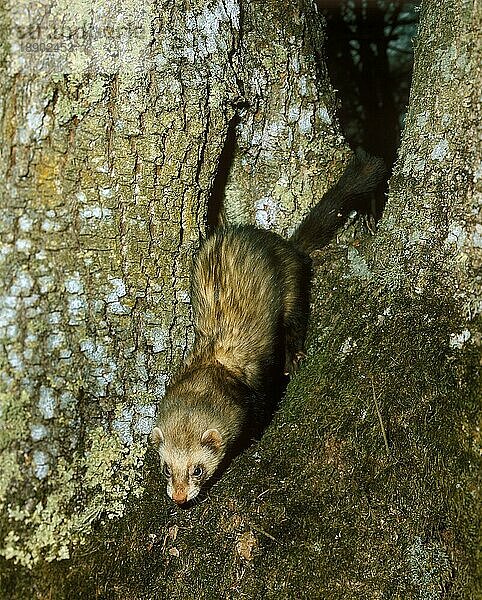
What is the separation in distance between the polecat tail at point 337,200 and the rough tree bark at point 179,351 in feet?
0.93

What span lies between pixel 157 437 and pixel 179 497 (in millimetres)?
208

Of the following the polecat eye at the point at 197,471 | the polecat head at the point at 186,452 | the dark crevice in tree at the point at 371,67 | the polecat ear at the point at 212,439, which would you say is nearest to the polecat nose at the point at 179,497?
the polecat head at the point at 186,452

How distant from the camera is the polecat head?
2.30 metres

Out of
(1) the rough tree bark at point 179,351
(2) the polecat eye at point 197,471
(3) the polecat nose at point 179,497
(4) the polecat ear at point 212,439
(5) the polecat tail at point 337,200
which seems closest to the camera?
(1) the rough tree bark at point 179,351

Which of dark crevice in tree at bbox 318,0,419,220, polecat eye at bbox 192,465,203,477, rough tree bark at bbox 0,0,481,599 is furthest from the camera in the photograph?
dark crevice in tree at bbox 318,0,419,220

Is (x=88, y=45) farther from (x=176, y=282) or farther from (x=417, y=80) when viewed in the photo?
(x=417, y=80)

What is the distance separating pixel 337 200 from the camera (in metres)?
2.63

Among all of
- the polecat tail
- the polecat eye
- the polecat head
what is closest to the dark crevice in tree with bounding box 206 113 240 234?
the polecat tail

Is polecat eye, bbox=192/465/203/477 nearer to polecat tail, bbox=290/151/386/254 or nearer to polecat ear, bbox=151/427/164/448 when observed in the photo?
polecat ear, bbox=151/427/164/448

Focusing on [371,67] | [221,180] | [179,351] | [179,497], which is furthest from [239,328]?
[371,67]

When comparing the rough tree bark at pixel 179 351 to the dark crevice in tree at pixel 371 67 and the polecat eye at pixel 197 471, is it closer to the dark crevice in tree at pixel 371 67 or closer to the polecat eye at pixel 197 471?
the polecat eye at pixel 197 471

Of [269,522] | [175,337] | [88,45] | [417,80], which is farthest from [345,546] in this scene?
[88,45]

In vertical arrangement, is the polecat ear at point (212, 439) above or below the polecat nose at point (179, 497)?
above

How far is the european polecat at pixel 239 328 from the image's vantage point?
246cm
